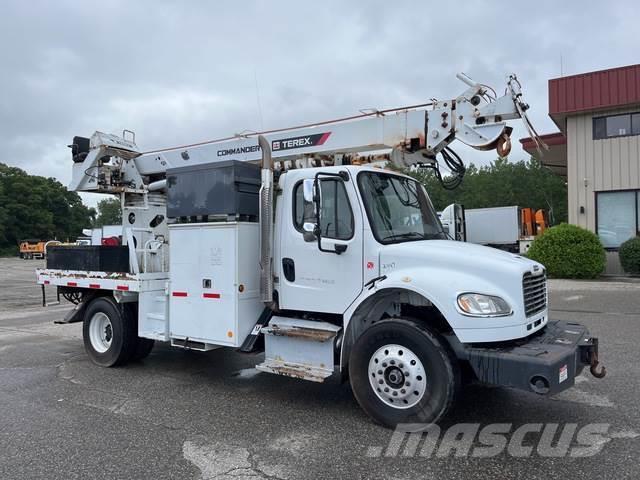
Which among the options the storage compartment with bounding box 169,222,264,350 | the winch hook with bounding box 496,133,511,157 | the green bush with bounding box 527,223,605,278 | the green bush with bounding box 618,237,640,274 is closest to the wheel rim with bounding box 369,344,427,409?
the storage compartment with bounding box 169,222,264,350

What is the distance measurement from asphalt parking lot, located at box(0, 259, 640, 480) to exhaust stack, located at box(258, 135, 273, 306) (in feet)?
4.01

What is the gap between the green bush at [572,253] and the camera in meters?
17.5

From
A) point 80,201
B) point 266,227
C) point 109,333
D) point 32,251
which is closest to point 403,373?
point 266,227

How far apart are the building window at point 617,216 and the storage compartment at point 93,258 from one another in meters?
17.6

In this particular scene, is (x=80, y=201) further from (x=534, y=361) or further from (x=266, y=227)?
(x=534, y=361)

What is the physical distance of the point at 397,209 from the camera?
A: 18.7 ft

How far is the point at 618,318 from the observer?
1052 centimetres

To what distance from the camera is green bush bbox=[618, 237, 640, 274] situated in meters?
17.5

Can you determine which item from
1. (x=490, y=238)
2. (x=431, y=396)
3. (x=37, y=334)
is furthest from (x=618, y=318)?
(x=37, y=334)

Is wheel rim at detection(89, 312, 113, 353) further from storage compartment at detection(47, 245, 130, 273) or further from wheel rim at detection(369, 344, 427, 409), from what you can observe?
wheel rim at detection(369, 344, 427, 409)

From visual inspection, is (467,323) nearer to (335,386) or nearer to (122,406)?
(335,386)

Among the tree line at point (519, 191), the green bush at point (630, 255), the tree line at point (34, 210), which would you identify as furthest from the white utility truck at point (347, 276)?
the tree line at point (34, 210)

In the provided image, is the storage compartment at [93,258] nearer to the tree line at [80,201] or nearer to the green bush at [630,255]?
the green bush at [630,255]

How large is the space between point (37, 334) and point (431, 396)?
8.93m
